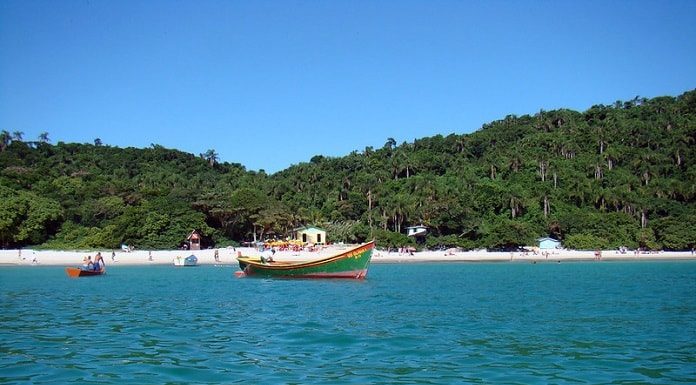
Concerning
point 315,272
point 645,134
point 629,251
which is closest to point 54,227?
point 315,272

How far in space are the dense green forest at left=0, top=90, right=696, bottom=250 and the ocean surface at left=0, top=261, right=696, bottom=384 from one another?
136 ft

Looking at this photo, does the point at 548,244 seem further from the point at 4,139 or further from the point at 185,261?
the point at 4,139

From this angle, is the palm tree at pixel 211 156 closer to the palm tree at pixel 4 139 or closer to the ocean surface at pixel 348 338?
the palm tree at pixel 4 139

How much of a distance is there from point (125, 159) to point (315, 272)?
8396 cm

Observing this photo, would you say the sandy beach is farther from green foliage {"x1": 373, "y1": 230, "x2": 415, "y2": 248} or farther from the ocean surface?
the ocean surface

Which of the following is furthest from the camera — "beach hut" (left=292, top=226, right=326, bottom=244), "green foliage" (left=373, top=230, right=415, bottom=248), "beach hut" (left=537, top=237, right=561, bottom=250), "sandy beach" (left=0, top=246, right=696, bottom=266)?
"beach hut" (left=292, top=226, right=326, bottom=244)

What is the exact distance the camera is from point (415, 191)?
268 feet

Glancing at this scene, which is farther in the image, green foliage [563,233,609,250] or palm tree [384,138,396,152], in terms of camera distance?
palm tree [384,138,396,152]

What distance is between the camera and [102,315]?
1850 centimetres

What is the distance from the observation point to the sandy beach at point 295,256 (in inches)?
2117

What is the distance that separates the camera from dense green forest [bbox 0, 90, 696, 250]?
219 ft

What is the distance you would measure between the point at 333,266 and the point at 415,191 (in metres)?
48.4

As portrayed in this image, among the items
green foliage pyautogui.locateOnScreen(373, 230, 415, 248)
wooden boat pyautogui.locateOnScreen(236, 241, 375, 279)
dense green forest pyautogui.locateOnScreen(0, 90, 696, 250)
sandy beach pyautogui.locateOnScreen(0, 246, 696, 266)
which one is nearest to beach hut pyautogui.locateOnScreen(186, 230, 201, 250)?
dense green forest pyautogui.locateOnScreen(0, 90, 696, 250)

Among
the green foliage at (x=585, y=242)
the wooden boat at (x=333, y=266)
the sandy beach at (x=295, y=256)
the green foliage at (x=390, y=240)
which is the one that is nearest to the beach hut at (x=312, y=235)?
the sandy beach at (x=295, y=256)
